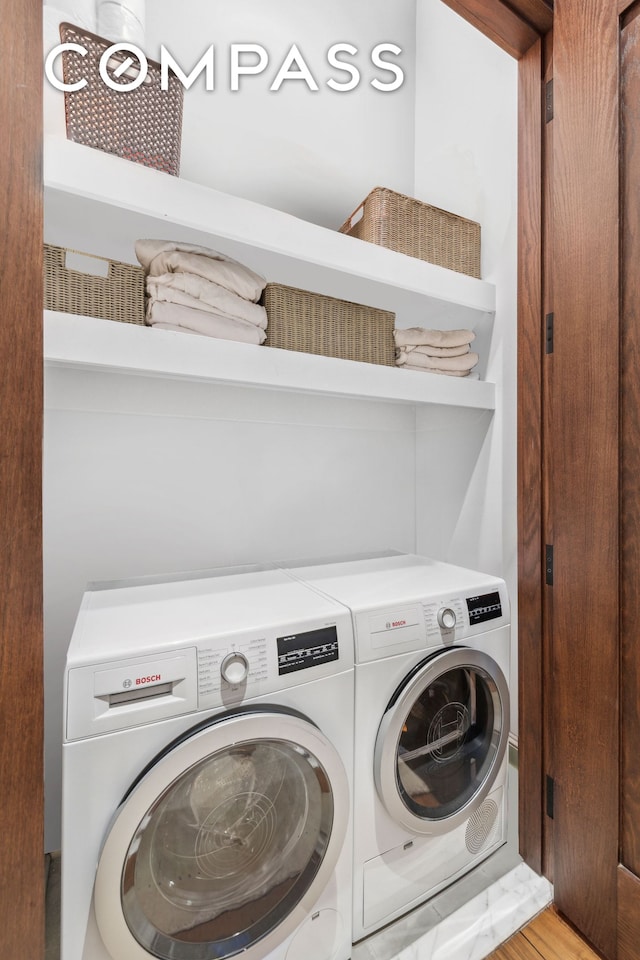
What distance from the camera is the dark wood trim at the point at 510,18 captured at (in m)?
1.19

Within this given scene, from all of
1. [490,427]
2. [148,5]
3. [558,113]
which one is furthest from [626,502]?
[148,5]

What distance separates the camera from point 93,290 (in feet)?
3.56

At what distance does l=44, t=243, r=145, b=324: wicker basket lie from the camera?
3.42 ft

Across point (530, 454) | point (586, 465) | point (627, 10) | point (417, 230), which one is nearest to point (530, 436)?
point (530, 454)

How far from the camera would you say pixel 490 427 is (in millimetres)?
1701

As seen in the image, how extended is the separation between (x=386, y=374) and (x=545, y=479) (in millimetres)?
573

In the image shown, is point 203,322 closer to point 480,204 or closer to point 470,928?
point 480,204

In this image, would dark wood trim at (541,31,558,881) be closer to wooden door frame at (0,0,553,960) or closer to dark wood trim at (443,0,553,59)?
dark wood trim at (443,0,553,59)

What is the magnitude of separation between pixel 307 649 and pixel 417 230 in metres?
1.40

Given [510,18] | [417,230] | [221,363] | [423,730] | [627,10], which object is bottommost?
[423,730]

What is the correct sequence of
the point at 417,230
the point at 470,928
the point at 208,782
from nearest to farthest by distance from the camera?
1. the point at 208,782
2. the point at 470,928
3. the point at 417,230

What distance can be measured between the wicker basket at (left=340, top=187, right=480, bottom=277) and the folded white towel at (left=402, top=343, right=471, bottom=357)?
284 millimetres

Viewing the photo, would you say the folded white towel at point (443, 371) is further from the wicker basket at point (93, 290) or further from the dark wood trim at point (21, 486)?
the dark wood trim at point (21, 486)

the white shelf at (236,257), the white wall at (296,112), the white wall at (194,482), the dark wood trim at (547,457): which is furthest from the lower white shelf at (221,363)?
the white wall at (296,112)
